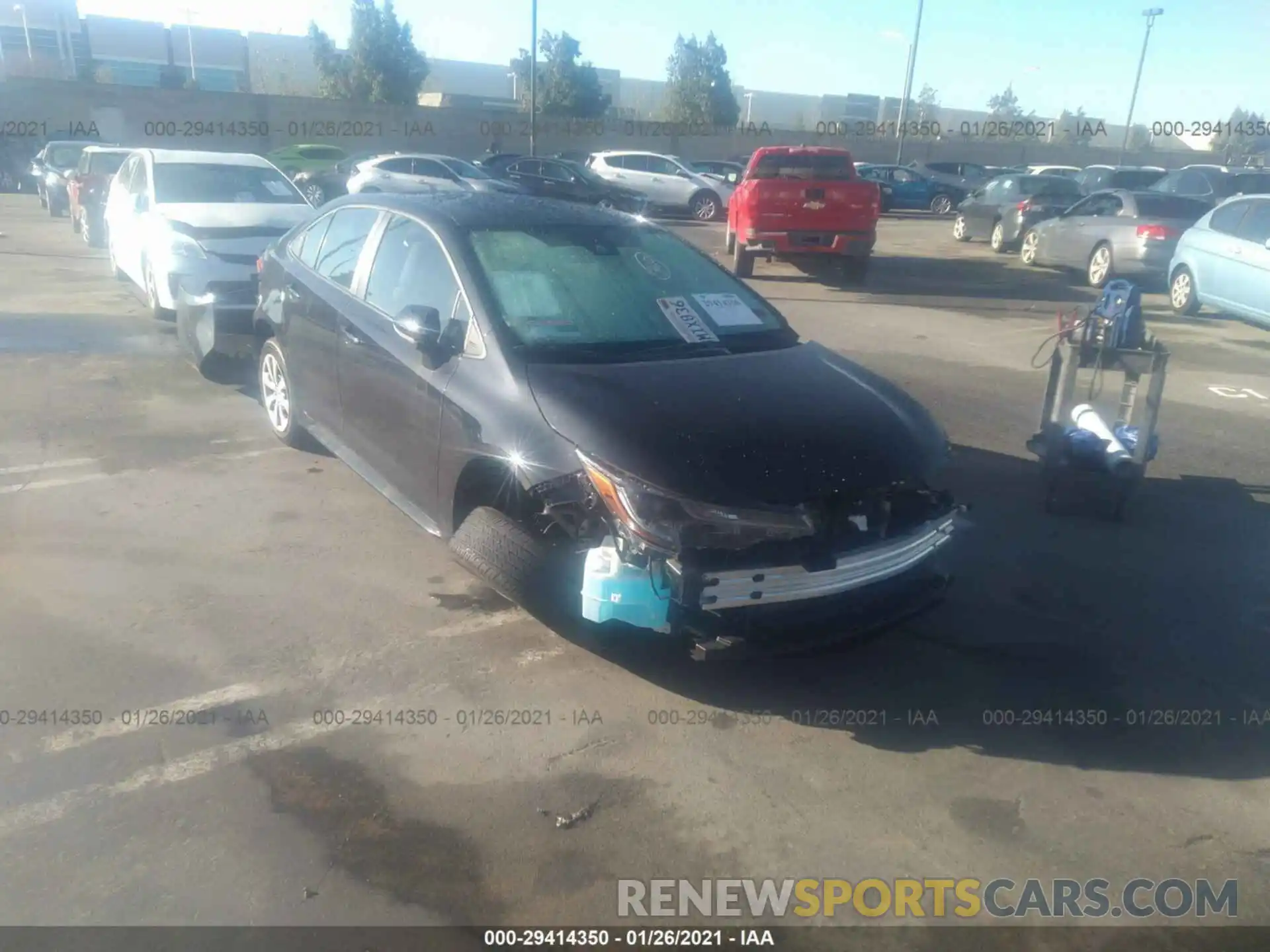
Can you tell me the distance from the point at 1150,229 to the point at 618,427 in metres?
13.6

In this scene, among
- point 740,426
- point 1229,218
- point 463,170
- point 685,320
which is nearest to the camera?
point 740,426

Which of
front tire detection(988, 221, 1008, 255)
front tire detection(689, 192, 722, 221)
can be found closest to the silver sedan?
front tire detection(988, 221, 1008, 255)

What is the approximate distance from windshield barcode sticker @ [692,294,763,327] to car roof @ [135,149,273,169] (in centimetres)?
724

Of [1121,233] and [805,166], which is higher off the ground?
[805,166]

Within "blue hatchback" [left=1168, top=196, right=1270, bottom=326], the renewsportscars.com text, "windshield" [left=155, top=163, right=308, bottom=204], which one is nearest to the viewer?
the renewsportscars.com text

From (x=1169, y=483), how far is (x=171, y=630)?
607 cm

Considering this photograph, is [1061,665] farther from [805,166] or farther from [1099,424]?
[805,166]

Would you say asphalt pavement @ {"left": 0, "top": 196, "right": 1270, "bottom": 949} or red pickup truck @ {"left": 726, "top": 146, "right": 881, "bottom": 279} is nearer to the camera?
asphalt pavement @ {"left": 0, "top": 196, "right": 1270, "bottom": 949}

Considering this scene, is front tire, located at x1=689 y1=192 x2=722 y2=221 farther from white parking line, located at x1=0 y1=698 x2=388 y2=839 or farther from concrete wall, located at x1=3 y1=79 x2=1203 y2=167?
white parking line, located at x1=0 y1=698 x2=388 y2=839

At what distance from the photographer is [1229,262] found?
1177 cm

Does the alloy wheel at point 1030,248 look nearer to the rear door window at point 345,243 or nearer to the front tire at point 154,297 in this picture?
the front tire at point 154,297

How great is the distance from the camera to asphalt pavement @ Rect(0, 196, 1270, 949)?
3025 mm

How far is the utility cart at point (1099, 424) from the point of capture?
19.1ft

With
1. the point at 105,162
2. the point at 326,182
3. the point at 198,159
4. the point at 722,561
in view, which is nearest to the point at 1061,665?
the point at 722,561
